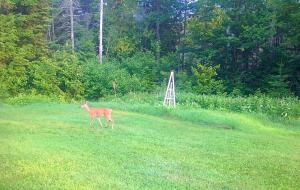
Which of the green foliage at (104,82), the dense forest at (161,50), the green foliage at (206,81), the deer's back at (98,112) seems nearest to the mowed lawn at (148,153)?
the deer's back at (98,112)

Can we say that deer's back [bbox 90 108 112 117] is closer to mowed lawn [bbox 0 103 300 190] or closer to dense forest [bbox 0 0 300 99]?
mowed lawn [bbox 0 103 300 190]

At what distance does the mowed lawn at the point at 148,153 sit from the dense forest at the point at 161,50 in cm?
939

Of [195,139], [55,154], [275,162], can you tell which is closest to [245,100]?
[195,139]

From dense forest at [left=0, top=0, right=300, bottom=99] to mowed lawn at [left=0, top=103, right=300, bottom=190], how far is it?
370 inches

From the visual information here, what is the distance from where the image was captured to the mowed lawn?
23.3 ft

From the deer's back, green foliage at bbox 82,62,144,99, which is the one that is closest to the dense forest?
green foliage at bbox 82,62,144,99

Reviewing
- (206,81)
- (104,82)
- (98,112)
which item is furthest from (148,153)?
(206,81)

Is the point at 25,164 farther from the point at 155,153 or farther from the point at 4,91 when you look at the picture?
the point at 4,91

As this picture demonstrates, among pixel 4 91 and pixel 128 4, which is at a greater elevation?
pixel 128 4

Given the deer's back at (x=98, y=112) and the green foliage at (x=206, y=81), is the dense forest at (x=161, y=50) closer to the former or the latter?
the green foliage at (x=206, y=81)

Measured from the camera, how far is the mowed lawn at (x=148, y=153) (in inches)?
280

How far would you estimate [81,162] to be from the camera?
7988mm

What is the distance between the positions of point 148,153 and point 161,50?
20.5 meters

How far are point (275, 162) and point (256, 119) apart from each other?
5.81m
